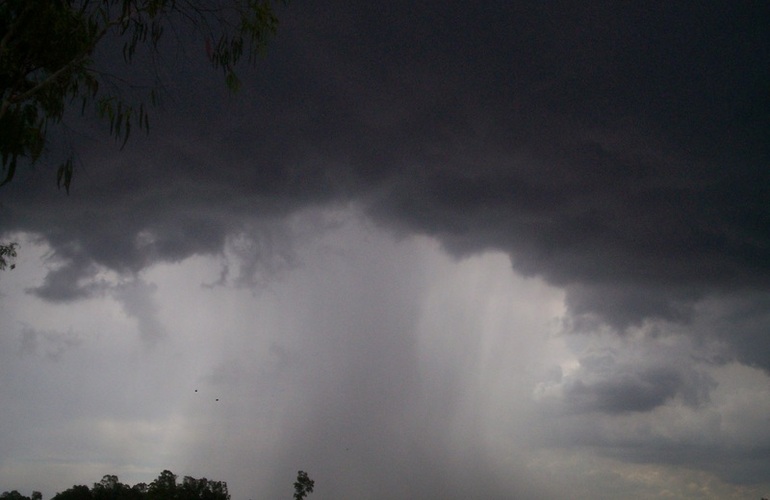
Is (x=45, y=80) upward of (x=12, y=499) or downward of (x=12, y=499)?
upward

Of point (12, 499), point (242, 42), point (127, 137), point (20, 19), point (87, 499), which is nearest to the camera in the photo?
point (20, 19)

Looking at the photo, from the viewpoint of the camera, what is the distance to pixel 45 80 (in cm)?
1099

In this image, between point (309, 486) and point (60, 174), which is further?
point (309, 486)

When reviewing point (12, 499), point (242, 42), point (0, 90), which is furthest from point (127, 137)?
point (12, 499)

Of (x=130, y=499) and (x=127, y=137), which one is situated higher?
(x=127, y=137)

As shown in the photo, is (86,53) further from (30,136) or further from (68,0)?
(30,136)

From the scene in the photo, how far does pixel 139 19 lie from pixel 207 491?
219ft

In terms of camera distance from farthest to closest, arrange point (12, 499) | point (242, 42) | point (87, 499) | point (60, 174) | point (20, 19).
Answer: point (12, 499) → point (87, 499) → point (242, 42) → point (60, 174) → point (20, 19)

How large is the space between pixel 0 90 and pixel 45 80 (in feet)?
2.18

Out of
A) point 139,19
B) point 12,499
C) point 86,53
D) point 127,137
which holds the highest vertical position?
point 139,19

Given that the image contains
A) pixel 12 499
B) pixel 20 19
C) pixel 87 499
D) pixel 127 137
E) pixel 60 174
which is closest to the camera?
pixel 20 19

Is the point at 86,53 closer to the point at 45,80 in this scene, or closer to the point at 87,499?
the point at 45,80

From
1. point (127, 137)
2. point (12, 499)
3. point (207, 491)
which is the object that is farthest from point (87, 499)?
point (127, 137)

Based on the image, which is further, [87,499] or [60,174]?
[87,499]
